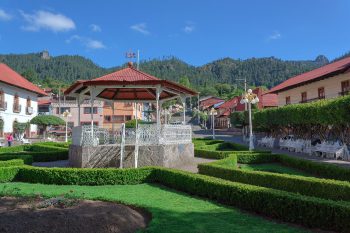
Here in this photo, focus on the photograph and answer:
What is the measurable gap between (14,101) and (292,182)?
38300 millimetres

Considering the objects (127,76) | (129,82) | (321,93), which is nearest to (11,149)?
(127,76)

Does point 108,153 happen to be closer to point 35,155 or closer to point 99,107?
point 35,155

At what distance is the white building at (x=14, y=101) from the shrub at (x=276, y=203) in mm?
32649

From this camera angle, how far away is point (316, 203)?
7.65 metres

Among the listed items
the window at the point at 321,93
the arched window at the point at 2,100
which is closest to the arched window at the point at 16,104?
the arched window at the point at 2,100

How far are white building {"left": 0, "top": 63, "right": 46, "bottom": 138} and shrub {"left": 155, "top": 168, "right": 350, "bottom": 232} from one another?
32649 millimetres

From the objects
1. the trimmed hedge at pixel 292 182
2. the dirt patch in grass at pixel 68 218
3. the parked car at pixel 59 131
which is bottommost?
the dirt patch in grass at pixel 68 218

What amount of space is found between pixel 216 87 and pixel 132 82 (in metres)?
137

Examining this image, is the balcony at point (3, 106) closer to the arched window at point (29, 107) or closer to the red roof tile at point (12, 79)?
the red roof tile at point (12, 79)

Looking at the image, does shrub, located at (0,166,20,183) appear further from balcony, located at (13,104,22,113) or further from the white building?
balcony, located at (13,104,22,113)

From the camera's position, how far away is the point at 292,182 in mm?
11062

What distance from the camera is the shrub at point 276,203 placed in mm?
7348

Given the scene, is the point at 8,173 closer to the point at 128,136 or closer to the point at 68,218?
the point at 128,136

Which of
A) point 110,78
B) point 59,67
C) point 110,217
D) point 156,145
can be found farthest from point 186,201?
point 59,67
